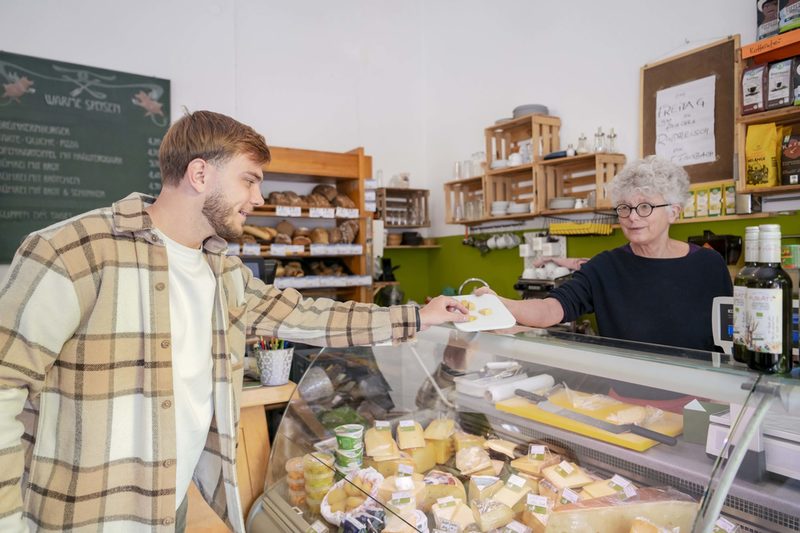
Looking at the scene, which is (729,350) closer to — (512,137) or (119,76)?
(512,137)

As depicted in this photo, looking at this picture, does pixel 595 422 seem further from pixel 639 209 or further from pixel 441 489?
pixel 639 209

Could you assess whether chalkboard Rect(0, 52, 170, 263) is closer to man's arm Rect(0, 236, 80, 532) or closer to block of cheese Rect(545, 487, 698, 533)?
man's arm Rect(0, 236, 80, 532)

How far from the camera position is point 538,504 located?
132cm

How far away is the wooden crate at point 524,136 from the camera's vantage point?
462 cm

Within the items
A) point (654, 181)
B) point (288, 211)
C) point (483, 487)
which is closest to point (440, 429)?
point (483, 487)

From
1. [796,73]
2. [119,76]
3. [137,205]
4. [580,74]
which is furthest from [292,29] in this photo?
[137,205]

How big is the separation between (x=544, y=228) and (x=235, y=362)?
12.8 feet

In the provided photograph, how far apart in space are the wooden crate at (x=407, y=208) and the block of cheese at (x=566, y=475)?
475 cm

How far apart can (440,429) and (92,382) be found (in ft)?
3.33

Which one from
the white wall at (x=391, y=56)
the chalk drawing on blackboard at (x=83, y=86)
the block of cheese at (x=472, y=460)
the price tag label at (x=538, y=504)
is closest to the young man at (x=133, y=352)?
the block of cheese at (x=472, y=460)

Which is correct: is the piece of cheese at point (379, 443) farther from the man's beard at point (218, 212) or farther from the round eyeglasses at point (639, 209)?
the round eyeglasses at point (639, 209)

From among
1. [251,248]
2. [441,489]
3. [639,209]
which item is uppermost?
[639,209]

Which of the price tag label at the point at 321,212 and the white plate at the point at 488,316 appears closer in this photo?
the white plate at the point at 488,316

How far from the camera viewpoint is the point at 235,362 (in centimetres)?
150
